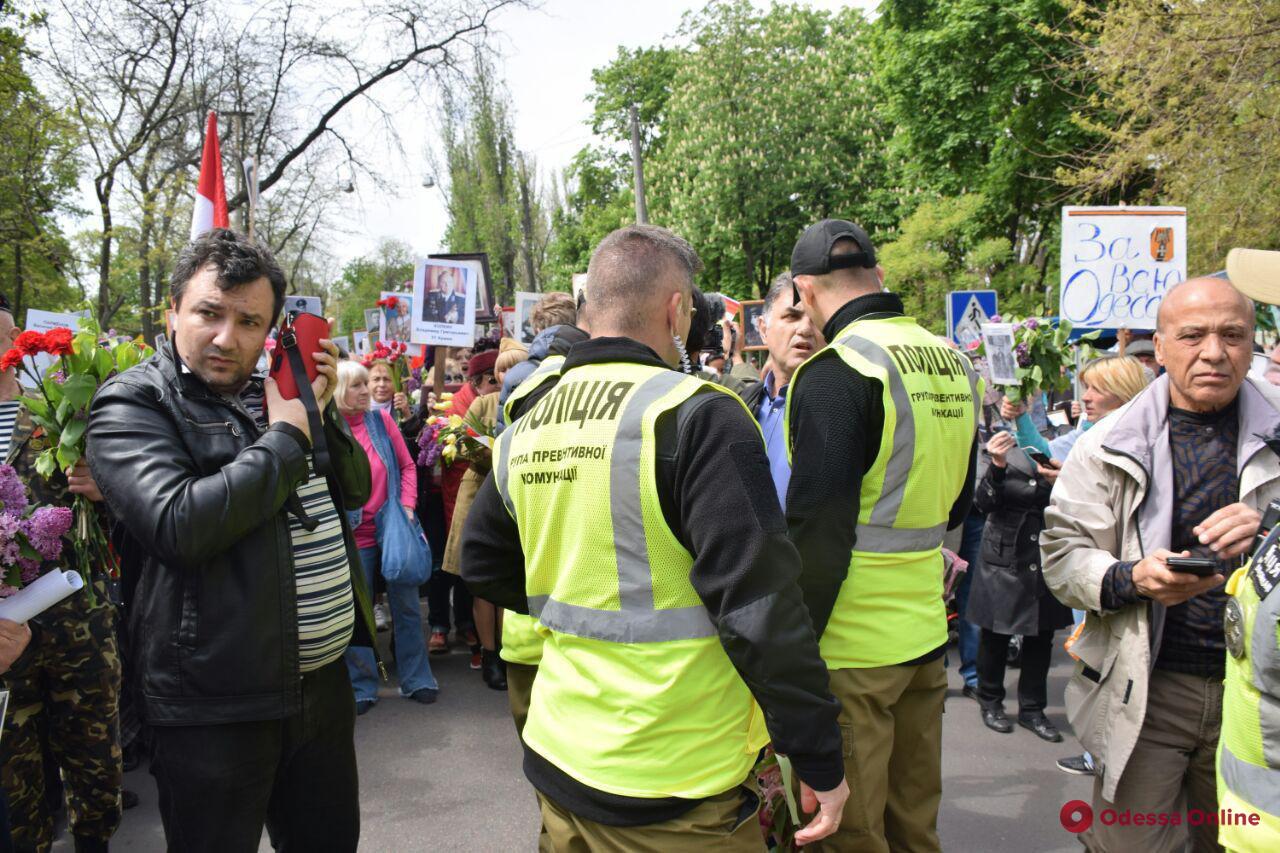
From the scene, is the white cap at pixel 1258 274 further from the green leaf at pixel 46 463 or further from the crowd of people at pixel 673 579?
the green leaf at pixel 46 463

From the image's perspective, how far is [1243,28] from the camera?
907 centimetres

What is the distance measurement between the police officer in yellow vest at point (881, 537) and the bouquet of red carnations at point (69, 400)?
234 cm

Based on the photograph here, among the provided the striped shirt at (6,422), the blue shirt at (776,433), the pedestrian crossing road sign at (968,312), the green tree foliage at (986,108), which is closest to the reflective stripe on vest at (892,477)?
the blue shirt at (776,433)

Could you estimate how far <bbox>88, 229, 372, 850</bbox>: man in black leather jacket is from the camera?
2.08 meters

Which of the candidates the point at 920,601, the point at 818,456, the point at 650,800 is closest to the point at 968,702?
the point at 920,601

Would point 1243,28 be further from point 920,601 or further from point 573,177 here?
point 573,177

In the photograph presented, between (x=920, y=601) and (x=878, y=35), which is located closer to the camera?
(x=920, y=601)

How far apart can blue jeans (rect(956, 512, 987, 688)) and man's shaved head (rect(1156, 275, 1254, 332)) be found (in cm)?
298

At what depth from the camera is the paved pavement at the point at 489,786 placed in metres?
3.84

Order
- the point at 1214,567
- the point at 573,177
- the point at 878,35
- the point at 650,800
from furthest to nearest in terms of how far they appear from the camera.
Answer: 1. the point at 573,177
2. the point at 878,35
3. the point at 1214,567
4. the point at 650,800

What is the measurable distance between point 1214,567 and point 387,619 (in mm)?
6448

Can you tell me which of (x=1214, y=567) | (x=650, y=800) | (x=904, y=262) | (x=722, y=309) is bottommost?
(x=650, y=800)

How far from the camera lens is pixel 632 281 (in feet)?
6.54

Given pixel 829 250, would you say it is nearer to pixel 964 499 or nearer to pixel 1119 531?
pixel 964 499
